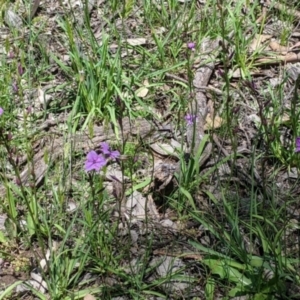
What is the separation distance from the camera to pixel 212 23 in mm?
3104

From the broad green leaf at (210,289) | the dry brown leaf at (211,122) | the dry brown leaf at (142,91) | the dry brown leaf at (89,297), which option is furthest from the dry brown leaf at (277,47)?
the dry brown leaf at (89,297)

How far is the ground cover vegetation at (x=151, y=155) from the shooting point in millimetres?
1933

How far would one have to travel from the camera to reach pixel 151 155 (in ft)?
8.04

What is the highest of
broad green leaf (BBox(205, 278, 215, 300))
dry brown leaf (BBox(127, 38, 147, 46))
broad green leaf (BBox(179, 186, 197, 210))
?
dry brown leaf (BBox(127, 38, 147, 46))

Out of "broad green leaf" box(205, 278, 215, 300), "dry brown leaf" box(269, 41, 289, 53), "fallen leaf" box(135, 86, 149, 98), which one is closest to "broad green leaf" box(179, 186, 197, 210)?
"broad green leaf" box(205, 278, 215, 300)

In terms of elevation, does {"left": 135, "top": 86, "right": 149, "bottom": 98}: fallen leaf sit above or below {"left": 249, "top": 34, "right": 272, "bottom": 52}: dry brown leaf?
below

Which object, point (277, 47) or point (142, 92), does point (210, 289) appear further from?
point (277, 47)

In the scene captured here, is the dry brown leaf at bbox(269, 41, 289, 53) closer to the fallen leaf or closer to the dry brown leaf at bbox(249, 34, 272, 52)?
the dry brown leaf at bbox(249, 34, 272, 52)

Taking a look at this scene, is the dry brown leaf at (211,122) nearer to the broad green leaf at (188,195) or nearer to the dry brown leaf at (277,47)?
the broad green leaf at (188,195)

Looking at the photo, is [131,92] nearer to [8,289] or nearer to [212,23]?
[212,23]

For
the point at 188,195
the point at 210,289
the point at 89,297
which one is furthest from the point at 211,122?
the point at 89,297

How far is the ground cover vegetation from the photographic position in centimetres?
193

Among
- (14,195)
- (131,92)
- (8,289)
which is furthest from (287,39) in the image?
(8,289)

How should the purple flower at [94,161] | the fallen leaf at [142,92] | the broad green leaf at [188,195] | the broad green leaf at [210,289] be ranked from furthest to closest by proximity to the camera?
1. the fallen leaf at [142,92]
2. the broad green leaf at [188,195]
3. the broad green leaf at [210,289]
4. the purple flower at [94,161]
